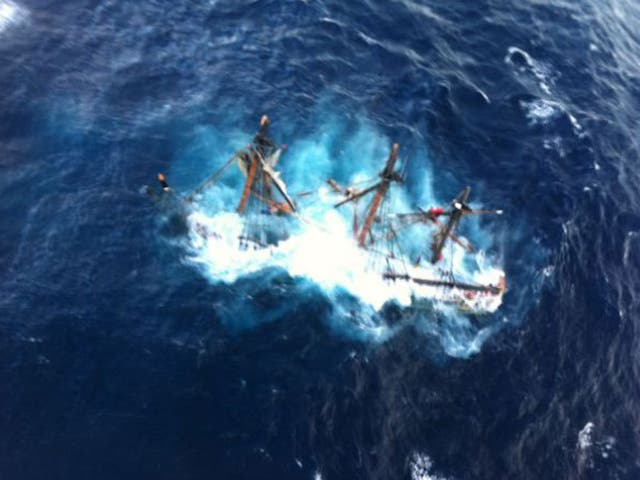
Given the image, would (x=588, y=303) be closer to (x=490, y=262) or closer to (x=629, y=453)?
(x=490, y=262)

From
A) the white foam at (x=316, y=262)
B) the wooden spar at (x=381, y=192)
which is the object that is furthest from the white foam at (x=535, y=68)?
the wooden spar at (x=381, y=192)

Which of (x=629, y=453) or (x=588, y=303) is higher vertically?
(x=588, y=303)

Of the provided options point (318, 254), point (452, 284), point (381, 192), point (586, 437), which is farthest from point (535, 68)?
point (586, 437)

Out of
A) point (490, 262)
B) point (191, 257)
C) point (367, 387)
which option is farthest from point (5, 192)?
Result: point (490, 262)

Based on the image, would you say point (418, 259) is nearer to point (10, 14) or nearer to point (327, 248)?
point (327, 248)

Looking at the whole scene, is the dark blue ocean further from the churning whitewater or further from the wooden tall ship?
the wooden tall ship

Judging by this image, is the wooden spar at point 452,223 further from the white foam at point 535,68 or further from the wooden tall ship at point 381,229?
the white foam at point 535,68
